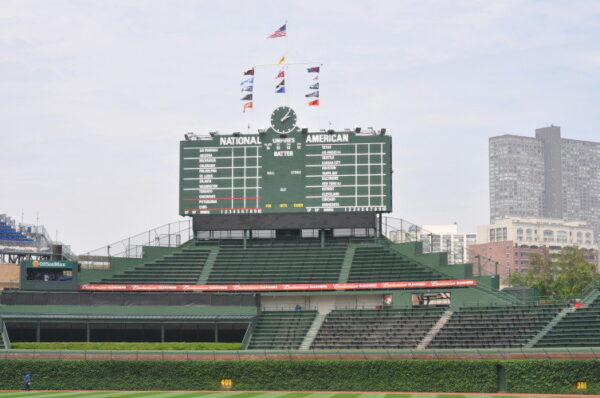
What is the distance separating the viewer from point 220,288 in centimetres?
A: 7525

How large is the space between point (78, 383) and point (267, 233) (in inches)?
1052

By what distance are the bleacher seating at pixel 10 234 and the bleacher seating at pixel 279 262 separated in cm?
2681

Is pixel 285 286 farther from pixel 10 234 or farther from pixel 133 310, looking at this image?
pixel 10 234

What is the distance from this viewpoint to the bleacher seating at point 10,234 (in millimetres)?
93406

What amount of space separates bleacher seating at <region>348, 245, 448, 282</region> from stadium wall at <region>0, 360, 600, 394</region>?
16.7 meters

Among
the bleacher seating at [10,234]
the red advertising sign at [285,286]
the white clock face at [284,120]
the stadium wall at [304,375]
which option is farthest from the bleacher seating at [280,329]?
the bleacher seating at [10,234]

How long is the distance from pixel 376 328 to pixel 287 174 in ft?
54.3

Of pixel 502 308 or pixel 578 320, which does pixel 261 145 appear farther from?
pixel 578 320

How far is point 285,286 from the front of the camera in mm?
73938

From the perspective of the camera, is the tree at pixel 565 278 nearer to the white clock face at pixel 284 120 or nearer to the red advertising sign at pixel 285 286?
the red advertising sign at pixel 285 286

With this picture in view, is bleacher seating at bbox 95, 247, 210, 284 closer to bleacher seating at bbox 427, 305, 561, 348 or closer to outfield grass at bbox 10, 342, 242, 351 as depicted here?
outfield grass at bbox 10, 342, 242, 351

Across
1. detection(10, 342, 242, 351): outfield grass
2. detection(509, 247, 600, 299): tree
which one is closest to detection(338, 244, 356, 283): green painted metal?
detection(10, 342, 242, 351): outfield grass

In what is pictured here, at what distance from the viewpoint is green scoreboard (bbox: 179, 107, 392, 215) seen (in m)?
76.1

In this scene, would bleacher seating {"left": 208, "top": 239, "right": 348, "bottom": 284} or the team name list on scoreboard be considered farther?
the team name list on scoreboard
